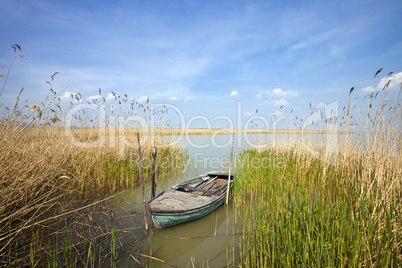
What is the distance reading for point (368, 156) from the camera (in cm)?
368

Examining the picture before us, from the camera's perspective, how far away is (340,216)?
9.14 feet

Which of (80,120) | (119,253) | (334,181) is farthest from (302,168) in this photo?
(80,120)

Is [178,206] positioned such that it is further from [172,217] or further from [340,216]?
[340,216]

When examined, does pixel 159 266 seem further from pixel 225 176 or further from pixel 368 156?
pixel 225 176

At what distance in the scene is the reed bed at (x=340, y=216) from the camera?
2244 millimetres

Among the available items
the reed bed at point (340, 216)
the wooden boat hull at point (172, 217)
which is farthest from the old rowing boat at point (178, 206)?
the reed bed at point (340, 216)

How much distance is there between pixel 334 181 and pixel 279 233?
3735 mm

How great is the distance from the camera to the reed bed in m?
2.24

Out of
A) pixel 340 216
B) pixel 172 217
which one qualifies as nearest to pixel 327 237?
pixel 340 216

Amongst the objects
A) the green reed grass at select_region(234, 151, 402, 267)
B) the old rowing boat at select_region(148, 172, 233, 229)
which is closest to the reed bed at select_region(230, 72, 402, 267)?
the green reed grass at select_region(234, 151, 402, 267)

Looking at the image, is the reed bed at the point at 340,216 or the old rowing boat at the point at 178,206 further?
the old rowing boat at the point at 178,206

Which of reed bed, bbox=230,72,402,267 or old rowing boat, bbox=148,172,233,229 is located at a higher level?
reed bed, bbox=230,72,402,267

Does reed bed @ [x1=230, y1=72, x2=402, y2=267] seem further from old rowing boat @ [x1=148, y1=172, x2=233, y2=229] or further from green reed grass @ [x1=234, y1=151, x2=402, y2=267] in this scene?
old rowing boat @ [x1=148, y1=172, x2=233, y2=229]

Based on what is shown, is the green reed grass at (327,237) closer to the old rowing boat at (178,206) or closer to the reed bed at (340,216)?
the reed bed at (340,216)
